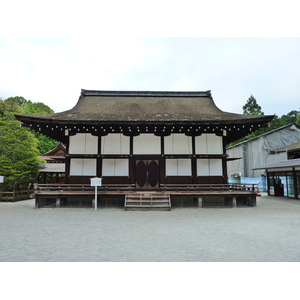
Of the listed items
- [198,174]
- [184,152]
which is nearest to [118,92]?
[184,152]

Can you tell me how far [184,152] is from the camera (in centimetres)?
1245

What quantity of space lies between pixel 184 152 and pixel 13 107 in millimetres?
14752

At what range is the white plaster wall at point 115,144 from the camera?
1239cm

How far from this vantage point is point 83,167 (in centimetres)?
1228

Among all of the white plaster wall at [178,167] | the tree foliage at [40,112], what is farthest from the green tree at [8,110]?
the tree foliage at [40,112]

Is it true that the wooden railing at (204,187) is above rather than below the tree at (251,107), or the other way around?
below

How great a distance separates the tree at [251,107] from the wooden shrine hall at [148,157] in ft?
129

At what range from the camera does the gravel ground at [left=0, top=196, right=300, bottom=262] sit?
428 cm

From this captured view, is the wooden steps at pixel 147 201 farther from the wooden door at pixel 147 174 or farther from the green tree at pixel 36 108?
the green tree at pixel 36 108

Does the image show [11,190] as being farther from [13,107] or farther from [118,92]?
[118,92]

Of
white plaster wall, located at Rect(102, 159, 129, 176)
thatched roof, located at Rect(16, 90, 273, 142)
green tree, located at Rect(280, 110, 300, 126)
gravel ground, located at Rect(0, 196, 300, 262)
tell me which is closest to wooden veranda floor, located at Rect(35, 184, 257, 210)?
white plaster wall, located at Rect(102, 159, 129, 176)

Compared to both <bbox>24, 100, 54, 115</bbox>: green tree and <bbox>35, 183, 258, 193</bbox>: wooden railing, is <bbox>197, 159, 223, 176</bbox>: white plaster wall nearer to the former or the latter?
<bbox>35, 183, 258, 193</bbox>: wooden railing

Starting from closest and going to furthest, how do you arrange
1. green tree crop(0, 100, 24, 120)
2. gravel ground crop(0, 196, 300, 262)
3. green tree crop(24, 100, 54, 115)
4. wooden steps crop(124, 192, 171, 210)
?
gravel ground crop(0, 196, 300, 262)
wooden steps crop(124, 192, 171, 210)
green tree crop(0, 100, 24, 120)
green tree crop(24, 100, 54, 115)

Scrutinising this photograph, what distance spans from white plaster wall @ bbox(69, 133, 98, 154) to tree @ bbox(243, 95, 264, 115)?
4424 centimetres
